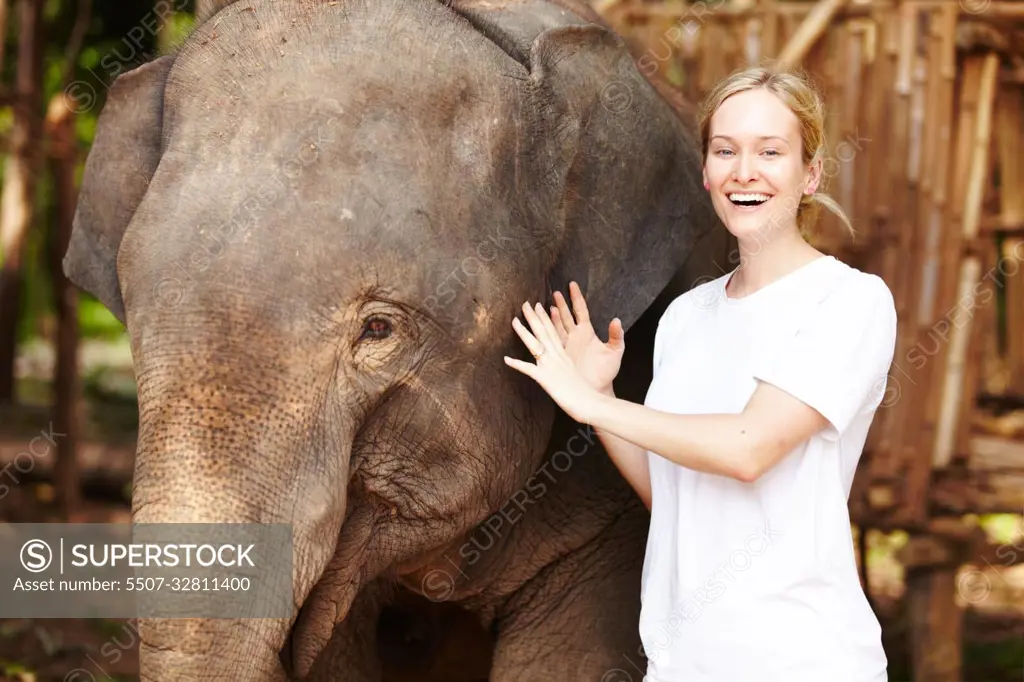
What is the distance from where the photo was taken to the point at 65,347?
7.25m

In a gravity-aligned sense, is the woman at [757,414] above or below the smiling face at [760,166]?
below

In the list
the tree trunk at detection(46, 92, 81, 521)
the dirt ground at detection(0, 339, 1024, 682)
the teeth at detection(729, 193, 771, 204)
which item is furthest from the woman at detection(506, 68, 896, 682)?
the tree trunk at detection(46, 92, 81, 521)

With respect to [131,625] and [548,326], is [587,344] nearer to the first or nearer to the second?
[548,326]

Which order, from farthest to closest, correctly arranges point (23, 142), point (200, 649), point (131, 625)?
1. point (23, 142)
2. point (131, 625)
3. point (200, 649)

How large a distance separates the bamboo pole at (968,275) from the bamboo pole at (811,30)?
957mm

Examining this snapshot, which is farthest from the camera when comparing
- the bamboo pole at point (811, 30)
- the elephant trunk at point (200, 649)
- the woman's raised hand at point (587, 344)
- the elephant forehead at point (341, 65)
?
the bamboo pole at point (811, 30)

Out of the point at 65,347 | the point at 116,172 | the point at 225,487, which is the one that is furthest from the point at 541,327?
→ the point at 65,347

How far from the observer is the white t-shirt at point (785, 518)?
242 cm

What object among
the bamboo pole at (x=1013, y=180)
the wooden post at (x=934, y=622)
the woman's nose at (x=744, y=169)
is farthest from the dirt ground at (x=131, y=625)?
the woman's nose at (x=744, y=169)

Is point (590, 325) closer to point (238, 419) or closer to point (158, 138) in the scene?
point (238, 419)

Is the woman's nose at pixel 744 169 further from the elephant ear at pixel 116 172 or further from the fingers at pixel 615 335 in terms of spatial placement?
the elephant ear at pixel 116 172

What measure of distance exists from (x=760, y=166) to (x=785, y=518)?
24.7 inches

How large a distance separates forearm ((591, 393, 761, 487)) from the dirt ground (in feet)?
3.89

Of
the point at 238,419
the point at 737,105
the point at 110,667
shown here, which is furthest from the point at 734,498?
the point at 110,667
